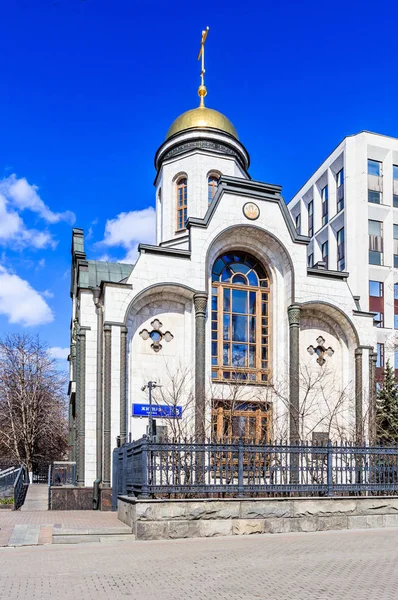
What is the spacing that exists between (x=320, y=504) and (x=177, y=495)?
3.40 metres

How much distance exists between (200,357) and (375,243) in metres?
25.1

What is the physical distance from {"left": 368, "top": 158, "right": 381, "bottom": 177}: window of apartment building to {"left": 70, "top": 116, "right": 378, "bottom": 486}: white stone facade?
70.8 ft

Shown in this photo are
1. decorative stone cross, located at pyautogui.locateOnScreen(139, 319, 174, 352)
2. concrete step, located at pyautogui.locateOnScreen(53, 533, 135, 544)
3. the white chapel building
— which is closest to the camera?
concrete step, located at pyautogui.locateOnScreen(53, 533, 135, 544)

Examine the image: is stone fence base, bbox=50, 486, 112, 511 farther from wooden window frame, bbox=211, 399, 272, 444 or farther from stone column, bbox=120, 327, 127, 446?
wooden window frame, bbox=211, 399, 272, 444

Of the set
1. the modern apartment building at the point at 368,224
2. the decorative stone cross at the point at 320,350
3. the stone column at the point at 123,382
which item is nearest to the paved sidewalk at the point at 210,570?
the stone column at the point at 123,382

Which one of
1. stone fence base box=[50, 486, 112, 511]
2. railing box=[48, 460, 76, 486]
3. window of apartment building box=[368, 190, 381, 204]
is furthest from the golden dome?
stone fence base box=[50, 486, 112, 511]

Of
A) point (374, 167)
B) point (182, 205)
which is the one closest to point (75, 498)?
point (182, 205)

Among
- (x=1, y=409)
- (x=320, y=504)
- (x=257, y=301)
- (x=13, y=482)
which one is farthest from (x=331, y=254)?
(x=320, y=504)

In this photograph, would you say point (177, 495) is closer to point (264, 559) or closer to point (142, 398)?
point (264, 559)

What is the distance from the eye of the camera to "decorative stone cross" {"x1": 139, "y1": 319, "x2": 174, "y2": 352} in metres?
24.9

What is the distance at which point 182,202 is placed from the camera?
1216 inches

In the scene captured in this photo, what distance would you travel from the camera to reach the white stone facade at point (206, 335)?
2342cm

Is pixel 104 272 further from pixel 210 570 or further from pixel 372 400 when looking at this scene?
pixel 210 570

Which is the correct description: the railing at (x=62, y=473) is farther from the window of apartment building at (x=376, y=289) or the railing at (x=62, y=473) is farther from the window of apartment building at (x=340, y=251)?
the window of apartment building at (x=340, y=251)
